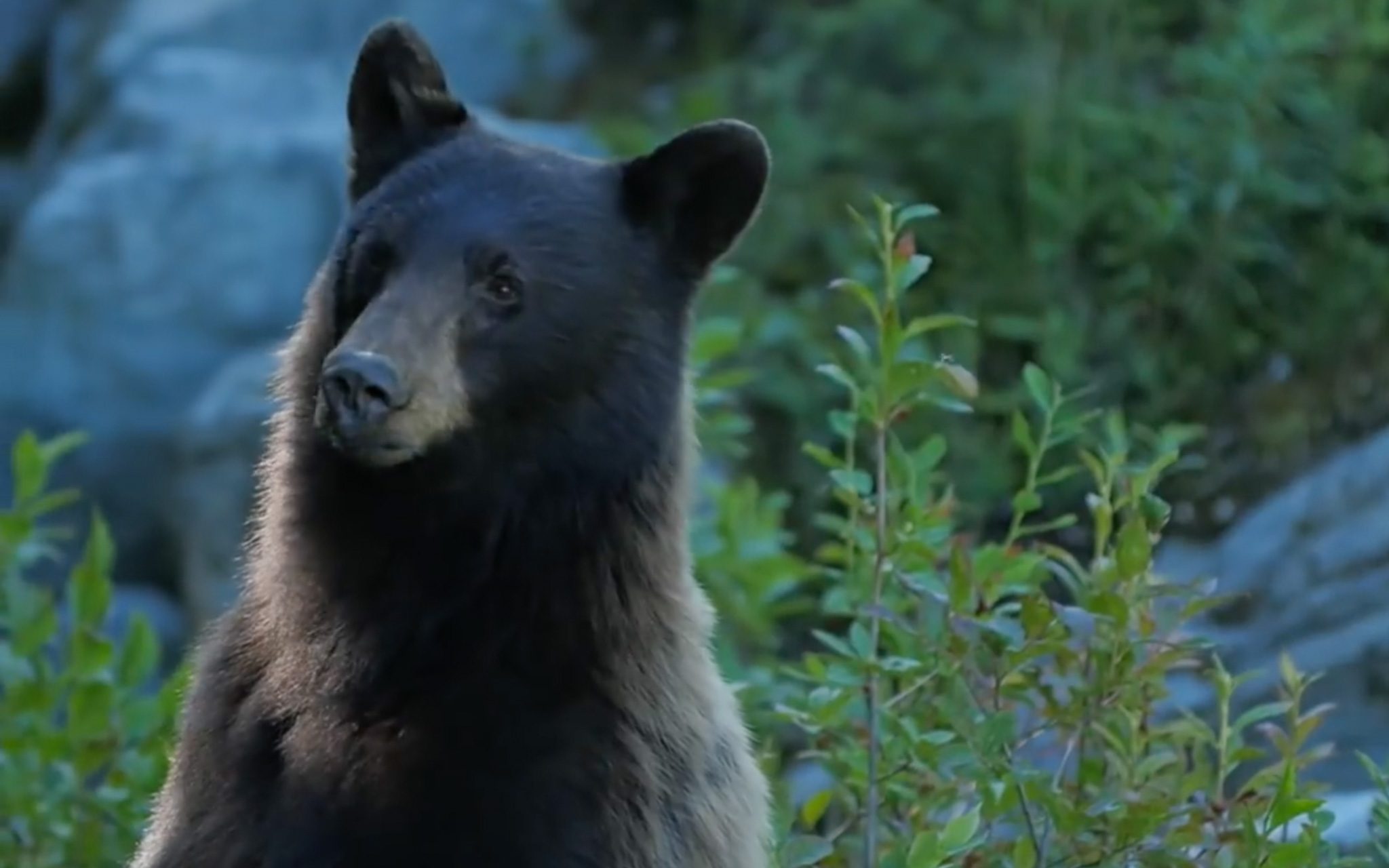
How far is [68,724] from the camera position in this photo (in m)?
4.51

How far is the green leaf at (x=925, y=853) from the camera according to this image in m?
3.43

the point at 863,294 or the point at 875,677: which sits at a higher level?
the point at 863,294

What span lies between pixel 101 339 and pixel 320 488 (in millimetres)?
6081

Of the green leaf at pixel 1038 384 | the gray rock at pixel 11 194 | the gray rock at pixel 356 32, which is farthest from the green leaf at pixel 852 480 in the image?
the gray rock at pixel 11 194

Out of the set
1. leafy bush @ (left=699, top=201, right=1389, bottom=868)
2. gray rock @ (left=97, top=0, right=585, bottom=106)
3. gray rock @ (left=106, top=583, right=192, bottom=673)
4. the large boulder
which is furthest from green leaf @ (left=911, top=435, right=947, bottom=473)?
gray rock @ (left=97, top=0, right=585, bottom=106)

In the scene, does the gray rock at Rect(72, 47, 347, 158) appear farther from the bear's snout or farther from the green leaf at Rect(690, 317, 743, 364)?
the bear's snout

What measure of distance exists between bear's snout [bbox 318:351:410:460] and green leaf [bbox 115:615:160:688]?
1.67m

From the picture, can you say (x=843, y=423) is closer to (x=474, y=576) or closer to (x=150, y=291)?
(x=474, y=576)

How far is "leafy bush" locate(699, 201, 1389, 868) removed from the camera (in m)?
3.63

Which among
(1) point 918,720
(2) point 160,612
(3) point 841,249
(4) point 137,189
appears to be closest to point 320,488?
(1) point 918,720

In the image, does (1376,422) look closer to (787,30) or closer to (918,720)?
(787,30)

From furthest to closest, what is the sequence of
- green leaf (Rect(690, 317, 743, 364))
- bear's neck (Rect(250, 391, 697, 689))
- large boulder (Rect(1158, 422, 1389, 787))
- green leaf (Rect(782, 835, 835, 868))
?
large boulder (Rect(1158, 422, 1389, 787)) → green leaf (Rect(690, 317, 743, 364)) → green leaf (Rect(782, 835, 835, 868)) → bear's neck (Rect(250, 391, 697, 689))

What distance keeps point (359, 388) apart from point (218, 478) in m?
5.54

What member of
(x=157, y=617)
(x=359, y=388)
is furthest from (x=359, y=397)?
(x=157, y=617)
